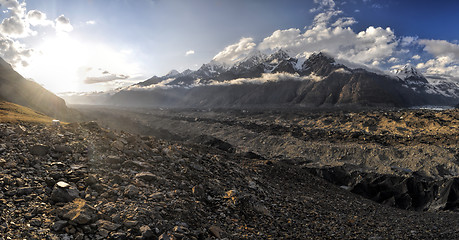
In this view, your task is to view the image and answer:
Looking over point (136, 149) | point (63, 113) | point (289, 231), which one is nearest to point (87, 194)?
point (136, 149)

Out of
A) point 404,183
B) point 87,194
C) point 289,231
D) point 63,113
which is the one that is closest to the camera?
point 87,194

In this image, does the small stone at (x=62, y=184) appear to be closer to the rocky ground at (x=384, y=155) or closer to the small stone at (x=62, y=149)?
the small stone at (x=62, y=149)

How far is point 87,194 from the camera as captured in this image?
23.7ft

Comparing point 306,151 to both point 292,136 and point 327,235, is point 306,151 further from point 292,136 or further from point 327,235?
point 327,235

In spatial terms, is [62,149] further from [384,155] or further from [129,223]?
[384,155]

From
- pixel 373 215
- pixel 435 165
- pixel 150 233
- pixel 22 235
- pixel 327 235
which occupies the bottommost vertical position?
pixel 435 165

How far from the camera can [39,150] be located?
340 inches

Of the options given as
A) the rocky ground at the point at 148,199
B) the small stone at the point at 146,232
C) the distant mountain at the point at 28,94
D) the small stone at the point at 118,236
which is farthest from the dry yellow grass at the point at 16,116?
the distant mountain at the point at 28,94

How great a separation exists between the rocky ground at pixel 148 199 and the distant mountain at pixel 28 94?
4007 centimetres

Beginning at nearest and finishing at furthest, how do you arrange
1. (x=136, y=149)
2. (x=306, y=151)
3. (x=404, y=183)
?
1. (x=136, y=149)
2. (x=404, y=183)
3. (x=306, y=151)

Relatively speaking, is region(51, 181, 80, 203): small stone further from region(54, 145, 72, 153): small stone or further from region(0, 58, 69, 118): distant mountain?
region(0, 58, 69, 118): distant mountain

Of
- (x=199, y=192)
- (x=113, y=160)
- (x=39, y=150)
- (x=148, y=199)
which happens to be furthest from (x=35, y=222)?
(x=199, y=192)

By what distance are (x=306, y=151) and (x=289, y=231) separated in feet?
110

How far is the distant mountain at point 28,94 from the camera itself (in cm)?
4104
